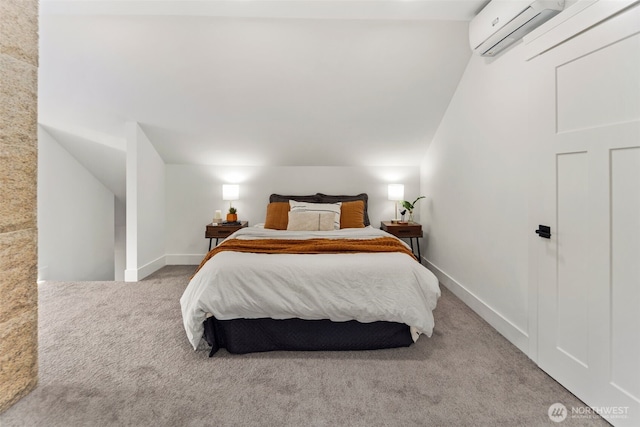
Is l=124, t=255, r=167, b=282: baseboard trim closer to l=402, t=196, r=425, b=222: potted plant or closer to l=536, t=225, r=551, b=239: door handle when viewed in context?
l=402, t=196, r=425, b=222: potted plant

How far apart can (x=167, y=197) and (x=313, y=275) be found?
11.0ft

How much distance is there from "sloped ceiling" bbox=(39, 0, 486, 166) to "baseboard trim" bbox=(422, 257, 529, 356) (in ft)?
6.24

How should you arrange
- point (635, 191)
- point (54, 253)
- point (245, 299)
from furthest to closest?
point (54, 253), point (245, 299), point (635, 191)

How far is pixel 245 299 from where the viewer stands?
1.97 metres


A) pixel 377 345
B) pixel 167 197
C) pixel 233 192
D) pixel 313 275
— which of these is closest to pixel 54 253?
pixel 167 197

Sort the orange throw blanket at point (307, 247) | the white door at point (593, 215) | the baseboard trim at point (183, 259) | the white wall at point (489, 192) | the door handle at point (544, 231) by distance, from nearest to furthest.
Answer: the white door at point (593, 215)
the door handle at point (544, 231)
the white wall at point (489, 192)
the orange throw blanket at point (307, 247)
the baseboard trim at point (183, 259)

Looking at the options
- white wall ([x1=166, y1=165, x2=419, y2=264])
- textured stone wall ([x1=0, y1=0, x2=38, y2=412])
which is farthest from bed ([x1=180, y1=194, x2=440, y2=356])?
white wall ([x1=166, y1=165, x2=419, y2=264])

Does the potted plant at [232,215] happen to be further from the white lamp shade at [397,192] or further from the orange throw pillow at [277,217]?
the white lamp shade at [397,192]

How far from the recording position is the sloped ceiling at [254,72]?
2502 mm

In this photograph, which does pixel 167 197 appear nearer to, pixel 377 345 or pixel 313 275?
pixel 313 275

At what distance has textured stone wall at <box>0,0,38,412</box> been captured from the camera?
4.71ft

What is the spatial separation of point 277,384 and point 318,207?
97.0 inches

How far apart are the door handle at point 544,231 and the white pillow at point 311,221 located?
2.20 m

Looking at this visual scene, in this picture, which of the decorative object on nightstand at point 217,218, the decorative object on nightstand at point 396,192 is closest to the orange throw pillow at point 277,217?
the decorative object on nightstand at point 217,218
